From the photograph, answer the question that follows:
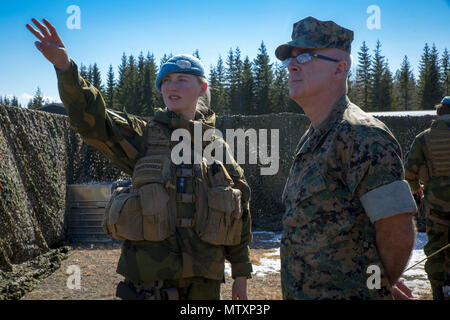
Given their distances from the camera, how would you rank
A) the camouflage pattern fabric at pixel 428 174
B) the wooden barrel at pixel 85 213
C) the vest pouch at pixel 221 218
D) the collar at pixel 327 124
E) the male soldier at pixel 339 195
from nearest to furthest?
the male soldier at pixel 339 195 → the collar at pixel 327 124 → the vest pouch at pixel 221 218 → the camouflage pattern fabric at pixel 428 174 → the wooden barrel at pixel 85 213

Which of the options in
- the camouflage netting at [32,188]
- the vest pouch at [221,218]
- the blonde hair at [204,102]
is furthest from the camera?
the camouflage netting at [32,188]

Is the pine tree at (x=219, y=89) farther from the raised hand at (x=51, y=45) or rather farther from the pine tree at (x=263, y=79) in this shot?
the raised hand at (x=51, y=45)

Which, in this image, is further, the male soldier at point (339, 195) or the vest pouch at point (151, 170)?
the vest pouch at point (151, 170)

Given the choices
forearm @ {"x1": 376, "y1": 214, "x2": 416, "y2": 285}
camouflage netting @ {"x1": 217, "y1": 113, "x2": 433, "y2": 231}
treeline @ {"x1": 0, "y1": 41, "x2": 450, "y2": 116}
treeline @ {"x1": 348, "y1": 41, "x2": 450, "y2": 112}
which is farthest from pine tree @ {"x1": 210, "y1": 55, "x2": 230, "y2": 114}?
forearm @ {"x1": 376, "y1": 214, "x2": 416, "y2": 285}

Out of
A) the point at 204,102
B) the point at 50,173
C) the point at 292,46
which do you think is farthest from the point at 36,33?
the point at 50,173

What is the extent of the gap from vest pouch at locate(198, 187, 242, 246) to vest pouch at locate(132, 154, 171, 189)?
0.31m

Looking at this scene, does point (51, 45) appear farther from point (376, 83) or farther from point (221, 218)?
point (376, 83)

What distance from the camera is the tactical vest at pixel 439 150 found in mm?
4039

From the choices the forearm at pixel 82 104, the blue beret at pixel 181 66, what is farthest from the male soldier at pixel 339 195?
the forearm at pixel 82 104

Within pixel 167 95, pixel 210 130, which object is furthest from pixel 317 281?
pixel 167 95

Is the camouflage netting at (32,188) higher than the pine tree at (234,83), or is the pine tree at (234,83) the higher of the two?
the pine tree at (234,83)

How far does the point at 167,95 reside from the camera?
243 centimetres

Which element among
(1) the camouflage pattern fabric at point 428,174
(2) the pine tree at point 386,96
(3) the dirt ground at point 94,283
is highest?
(2) the pine tree at point 386,96

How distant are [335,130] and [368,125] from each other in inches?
6.1
